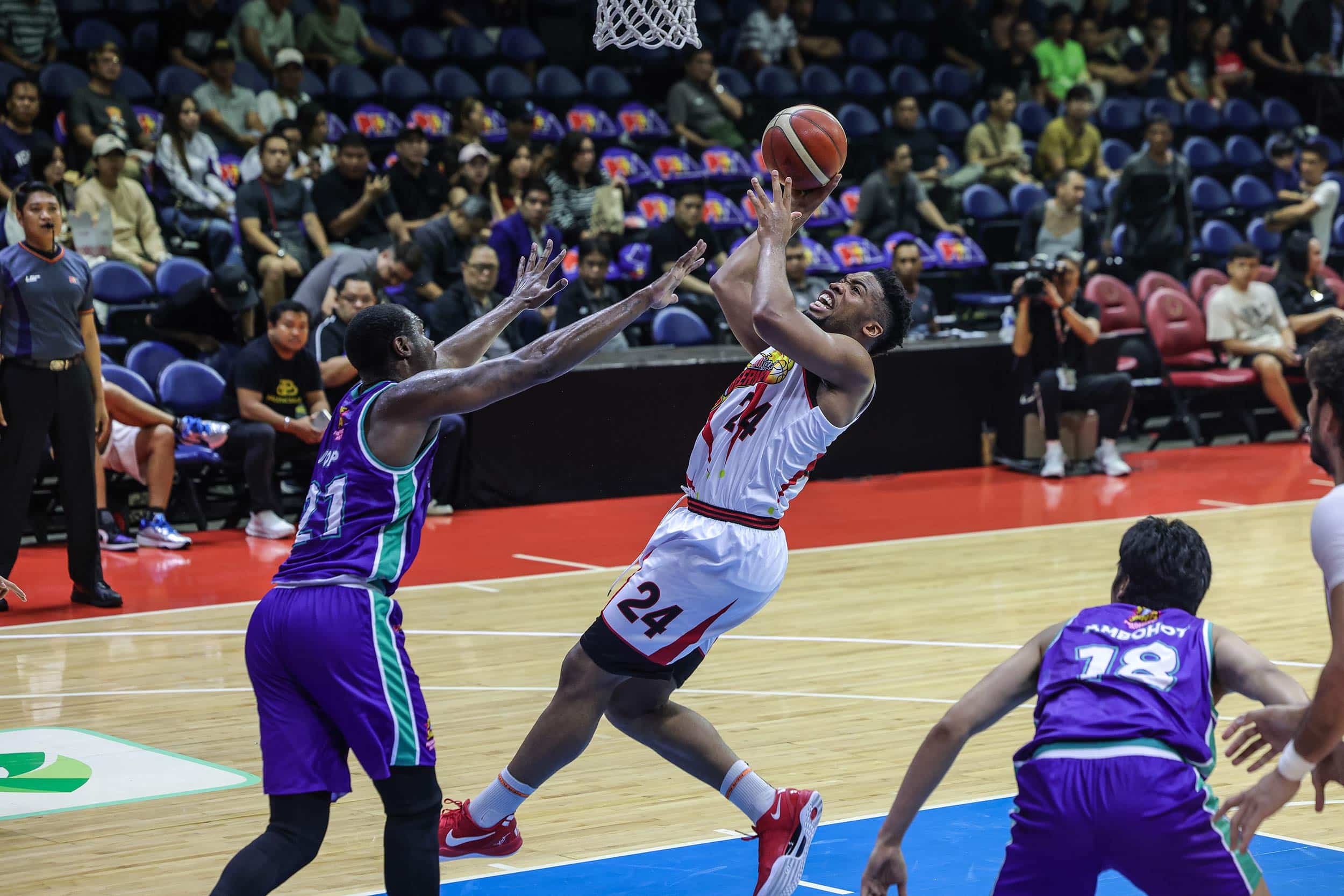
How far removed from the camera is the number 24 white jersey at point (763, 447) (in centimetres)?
461

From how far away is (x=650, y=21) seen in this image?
7262 millimetres

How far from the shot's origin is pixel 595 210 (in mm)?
13367

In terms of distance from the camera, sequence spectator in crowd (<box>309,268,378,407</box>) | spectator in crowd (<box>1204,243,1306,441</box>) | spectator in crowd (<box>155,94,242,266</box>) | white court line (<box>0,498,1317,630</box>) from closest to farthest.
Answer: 1. white court line (<box>0,498,1317,630</box>)
2. spectator in crowd (<box>309,268,378,407</box>)
3. spectator in crowd (<box>155,94,242,266</box>)
4. spectator in crowd (<box>1204,243,1306,441</box>)

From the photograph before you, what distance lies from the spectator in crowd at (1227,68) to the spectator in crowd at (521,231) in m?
9.67

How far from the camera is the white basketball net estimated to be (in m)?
7.16

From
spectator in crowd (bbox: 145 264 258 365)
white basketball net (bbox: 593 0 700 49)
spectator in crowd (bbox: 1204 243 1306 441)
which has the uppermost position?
white basketball net (bbox: 593 0 700 49)

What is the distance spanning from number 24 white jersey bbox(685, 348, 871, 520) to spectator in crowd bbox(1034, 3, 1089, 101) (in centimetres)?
1396

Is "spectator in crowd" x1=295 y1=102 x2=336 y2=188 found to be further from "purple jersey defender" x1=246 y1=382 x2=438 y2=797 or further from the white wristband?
the white wristband

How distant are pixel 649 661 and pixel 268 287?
778cm

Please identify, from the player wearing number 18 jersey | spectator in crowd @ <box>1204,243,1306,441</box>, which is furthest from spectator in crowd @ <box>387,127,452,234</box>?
the player wearing number 18 jersey

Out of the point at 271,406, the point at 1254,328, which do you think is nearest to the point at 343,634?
the point at 271,406

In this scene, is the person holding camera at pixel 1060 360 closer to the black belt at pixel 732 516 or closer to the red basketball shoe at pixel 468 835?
the black belt at pixel 732 516

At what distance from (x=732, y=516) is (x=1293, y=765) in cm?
181

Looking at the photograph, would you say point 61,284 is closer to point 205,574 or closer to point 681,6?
point 205,574
